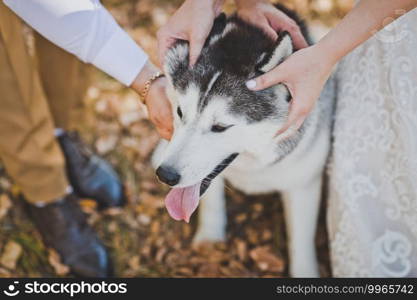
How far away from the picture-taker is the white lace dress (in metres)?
1.84

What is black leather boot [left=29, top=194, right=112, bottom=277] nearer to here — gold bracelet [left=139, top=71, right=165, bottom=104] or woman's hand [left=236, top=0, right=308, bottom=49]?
gold bracelet [left=139, top=71, right=165, bottom=104]

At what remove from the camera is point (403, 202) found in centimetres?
198

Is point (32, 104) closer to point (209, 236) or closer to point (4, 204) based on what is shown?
point (4, 204)

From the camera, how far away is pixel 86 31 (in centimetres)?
179

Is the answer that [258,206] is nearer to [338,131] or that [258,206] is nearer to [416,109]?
[338,131]

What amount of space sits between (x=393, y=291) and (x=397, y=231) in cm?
25

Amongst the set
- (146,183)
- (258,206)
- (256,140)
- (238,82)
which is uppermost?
(238,82)

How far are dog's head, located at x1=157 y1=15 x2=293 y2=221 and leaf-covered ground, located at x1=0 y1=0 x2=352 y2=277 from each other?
35.1 inches

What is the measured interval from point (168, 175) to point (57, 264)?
42.7 inches

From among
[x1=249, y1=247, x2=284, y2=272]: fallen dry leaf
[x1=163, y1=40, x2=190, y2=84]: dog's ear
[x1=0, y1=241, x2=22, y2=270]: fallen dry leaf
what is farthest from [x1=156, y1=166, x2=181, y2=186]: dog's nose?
[x1=0, y1=241, x2=22, y2=270]: fallen dry leaf

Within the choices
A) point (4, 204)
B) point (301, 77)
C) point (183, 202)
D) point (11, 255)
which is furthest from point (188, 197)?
point (4, 204)

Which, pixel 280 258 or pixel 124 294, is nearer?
pixel 124 294

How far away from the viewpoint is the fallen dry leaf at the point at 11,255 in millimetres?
2492

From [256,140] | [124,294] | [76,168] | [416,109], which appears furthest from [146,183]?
[416,109]
